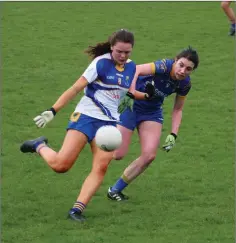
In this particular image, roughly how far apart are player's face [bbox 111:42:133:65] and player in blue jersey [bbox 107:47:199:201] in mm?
584

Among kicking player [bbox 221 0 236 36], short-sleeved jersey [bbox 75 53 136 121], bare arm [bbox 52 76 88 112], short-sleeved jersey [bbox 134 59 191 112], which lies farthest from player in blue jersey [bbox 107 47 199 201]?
kicking player [bbox 221 0 236 36]

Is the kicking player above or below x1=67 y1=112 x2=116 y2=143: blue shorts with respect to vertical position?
above

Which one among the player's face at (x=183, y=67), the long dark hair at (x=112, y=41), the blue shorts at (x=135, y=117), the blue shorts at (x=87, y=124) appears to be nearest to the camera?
the long dark hair at (x=112, y=41)

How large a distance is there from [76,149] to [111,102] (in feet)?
2.42

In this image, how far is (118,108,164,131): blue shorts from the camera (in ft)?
35.9

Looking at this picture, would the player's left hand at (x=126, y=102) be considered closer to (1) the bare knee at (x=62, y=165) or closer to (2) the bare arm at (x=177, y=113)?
(1) the bare knee at (x=62, y=165)

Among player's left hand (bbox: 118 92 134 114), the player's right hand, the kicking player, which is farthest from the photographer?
the kicking player

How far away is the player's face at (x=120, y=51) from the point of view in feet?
32.3

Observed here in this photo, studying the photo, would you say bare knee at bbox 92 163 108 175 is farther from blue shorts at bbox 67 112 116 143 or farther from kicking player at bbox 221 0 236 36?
kicking player at bbox 221 0 236 36

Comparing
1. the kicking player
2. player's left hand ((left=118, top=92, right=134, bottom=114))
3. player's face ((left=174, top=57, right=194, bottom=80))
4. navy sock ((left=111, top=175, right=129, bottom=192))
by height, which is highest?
the kicking player

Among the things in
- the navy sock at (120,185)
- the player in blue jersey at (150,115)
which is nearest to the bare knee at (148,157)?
the player in blue jersey at (150,115)

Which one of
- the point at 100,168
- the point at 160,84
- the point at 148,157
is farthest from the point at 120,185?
the point at 160,84

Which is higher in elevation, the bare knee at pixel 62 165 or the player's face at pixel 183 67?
the player's face at pixel 183 67

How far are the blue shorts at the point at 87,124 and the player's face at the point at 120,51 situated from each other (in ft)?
2.62
